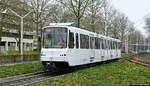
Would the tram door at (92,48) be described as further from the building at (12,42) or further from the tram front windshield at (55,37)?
the building at (12,42)

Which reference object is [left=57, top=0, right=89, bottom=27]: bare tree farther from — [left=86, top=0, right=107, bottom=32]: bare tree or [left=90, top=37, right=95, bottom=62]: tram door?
[left=90, top=37, right=95, bottom=62]: tram door

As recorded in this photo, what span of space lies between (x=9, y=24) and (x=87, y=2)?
11.9 m

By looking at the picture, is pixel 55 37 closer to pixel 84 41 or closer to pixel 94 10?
pixel 84 41

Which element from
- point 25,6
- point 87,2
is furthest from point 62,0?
point 25,6

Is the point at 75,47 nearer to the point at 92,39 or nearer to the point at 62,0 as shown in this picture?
the point at 92,39

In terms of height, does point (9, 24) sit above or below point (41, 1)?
below

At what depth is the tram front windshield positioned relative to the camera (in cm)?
1447

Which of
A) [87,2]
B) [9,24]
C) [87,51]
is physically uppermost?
[87,2]

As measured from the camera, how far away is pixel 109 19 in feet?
151

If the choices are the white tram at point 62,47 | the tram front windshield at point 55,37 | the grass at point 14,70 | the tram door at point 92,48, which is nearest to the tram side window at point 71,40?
the white tram at point 62,47

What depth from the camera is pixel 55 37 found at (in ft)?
47.9

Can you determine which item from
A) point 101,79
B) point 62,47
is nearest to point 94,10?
point 62,47

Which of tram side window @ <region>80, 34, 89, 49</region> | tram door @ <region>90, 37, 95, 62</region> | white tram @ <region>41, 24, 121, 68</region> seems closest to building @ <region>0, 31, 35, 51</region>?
tram door @ <region>90, 37, 95, 62</region>

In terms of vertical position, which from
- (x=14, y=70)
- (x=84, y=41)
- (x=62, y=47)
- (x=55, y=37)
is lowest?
(x=14, y=70)
